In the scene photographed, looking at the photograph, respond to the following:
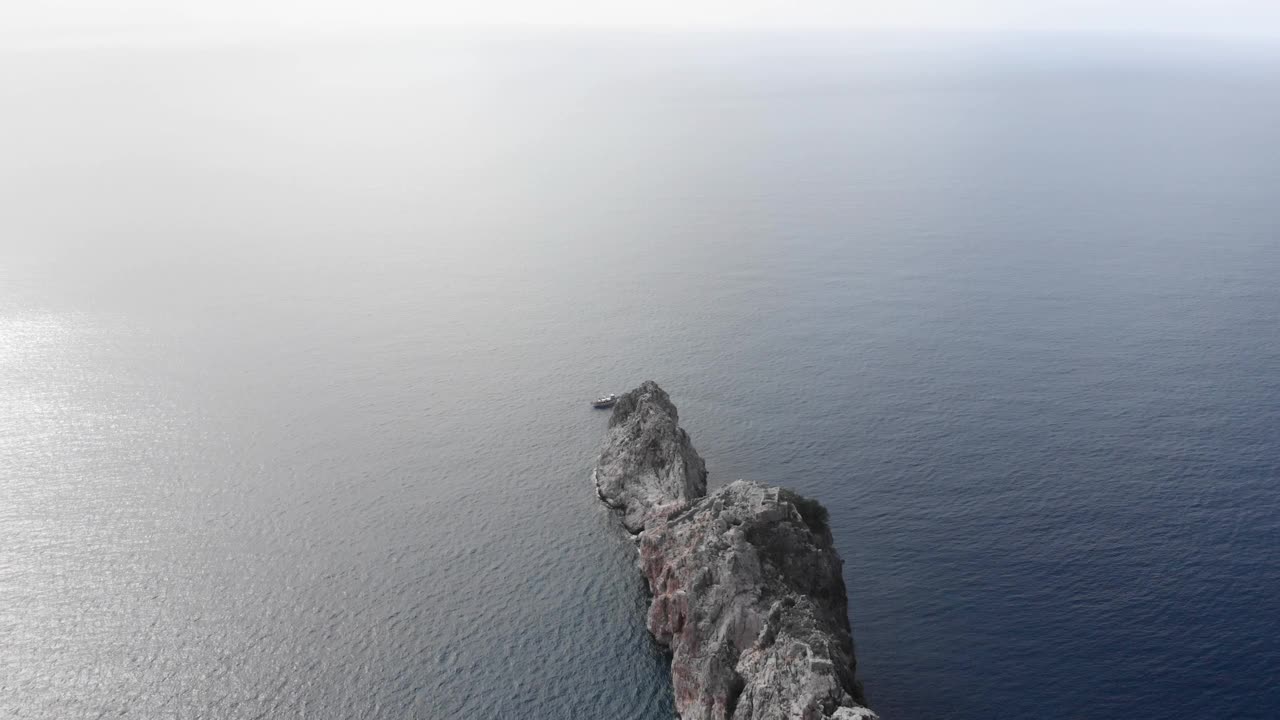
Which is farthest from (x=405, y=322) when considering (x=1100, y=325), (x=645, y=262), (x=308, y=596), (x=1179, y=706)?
(x=1179, y=706)

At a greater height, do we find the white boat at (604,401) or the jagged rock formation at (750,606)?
the white boat at (604,401)

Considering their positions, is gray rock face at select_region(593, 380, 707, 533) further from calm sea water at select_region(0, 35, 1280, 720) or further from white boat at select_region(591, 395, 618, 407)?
white boat at select_region(591, 395, 618, 407)

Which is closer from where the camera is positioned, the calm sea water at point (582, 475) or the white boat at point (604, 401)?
the calm sea water at point (582, 475)

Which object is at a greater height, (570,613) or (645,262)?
(645,262)

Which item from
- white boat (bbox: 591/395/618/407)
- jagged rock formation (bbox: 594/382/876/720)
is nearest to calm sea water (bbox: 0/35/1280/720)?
white boat (bbox: 591/395/618/407)

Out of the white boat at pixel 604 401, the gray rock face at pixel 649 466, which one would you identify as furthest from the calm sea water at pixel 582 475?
the gray rock face at pixel 649 466

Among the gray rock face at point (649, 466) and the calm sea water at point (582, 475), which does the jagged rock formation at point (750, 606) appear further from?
the calm sea water at point (582, 475)

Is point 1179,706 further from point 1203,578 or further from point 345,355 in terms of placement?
point 345,355
